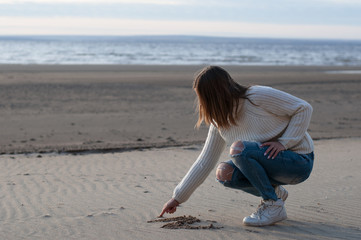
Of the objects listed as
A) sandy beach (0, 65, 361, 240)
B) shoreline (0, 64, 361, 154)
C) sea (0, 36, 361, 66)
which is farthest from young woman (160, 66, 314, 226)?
sea (0, 36, 361, 66)

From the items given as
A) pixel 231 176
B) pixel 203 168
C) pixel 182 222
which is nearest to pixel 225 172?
pixel 231 176

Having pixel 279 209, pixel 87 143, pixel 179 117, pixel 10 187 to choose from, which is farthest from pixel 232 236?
pixel 179 117

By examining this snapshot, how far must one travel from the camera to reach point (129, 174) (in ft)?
21.3

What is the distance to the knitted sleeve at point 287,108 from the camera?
12.0ft

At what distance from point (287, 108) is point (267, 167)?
44cm

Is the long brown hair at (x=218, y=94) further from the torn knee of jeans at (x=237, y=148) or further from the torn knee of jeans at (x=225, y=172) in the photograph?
the torn knee of jeans at (x=225, y=172)

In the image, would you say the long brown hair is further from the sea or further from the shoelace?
the sea

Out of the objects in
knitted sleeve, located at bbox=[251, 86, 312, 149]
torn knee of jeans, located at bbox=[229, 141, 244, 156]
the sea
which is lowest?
the sea

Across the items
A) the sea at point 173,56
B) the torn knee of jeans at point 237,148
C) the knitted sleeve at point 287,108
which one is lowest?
the sea at point 173,56

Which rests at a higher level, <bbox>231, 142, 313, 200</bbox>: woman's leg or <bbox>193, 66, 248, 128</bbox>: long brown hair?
<bbox>193, 66, 248, 128</bbox>: long brown hair

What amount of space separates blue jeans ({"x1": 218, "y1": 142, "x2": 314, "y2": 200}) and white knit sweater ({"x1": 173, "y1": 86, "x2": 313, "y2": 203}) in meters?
0.09

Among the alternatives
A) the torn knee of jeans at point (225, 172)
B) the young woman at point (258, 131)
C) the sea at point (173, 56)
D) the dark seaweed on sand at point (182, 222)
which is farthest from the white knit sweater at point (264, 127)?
the sea at point (173, 56)

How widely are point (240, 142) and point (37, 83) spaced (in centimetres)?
1590

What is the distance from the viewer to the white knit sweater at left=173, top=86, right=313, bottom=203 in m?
3.66
